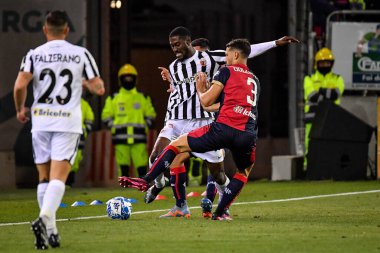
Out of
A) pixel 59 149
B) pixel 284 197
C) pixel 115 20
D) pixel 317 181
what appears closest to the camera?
pixel 59 149

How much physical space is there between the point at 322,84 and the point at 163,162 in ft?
36.4

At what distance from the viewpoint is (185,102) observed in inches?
623

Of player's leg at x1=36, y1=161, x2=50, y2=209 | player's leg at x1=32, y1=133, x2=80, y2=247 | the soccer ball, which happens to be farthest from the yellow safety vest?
player's leg at x1=32, y1=133, x2=80, y2=247

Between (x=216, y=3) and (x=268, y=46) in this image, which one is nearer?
(x=268, y=46)

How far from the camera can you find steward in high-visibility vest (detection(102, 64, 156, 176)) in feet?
81.8

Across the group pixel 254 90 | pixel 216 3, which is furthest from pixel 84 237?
pixel 216 3

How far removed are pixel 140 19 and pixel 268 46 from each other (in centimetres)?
2713

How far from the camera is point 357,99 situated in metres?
25.5

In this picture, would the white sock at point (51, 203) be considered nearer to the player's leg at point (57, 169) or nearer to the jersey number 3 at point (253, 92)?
the player's leg at point (57, 169)

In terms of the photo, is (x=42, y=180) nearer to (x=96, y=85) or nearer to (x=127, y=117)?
(x=96, y=85)

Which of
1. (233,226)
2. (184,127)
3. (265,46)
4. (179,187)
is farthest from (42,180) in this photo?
(265,46)

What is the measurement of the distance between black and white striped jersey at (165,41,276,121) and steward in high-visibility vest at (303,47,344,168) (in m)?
9.36

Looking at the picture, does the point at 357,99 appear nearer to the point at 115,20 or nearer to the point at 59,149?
the point at 115,20

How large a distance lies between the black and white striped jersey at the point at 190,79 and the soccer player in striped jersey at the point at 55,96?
377 cm
